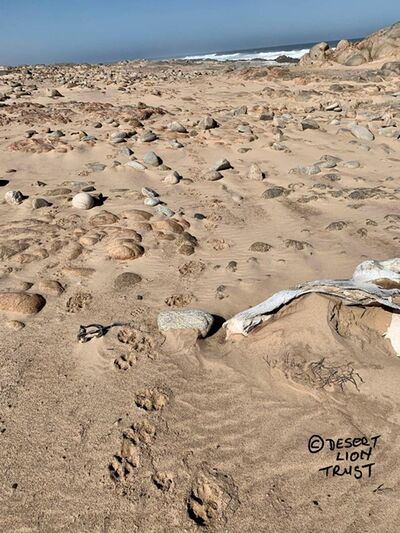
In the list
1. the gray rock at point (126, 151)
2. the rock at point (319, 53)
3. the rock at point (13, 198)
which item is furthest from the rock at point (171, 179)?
the rock at point (319, 53)

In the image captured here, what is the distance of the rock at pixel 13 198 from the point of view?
5191 millimetres

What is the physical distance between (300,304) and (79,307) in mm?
1764

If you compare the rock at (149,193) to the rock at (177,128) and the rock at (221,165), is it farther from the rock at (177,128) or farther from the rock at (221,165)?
the rock at (177,128)

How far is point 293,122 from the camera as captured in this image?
29.8 feet

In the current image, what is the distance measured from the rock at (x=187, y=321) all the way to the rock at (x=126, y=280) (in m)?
0.67

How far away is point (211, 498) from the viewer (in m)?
1.97

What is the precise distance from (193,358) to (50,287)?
1519mm

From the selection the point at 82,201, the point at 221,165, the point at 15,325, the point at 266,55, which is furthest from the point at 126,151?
the point at 266,55

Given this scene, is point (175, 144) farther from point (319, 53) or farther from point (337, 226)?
point (319, 53)

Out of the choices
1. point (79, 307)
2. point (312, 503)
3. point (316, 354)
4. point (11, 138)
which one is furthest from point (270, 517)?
point (11, 138)

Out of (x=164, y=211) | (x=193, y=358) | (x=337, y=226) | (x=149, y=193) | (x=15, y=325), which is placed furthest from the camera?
(x=149, y=193)

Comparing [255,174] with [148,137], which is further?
[148,137]

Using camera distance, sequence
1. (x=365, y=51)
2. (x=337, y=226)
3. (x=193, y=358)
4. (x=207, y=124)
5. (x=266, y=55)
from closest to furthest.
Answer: (x=193, y=358) → (x=337, y=226) → (x=207, y=124) → (x=365, y=51) → (x=266, y=55)

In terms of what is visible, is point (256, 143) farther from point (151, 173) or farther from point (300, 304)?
point (300, 304)
